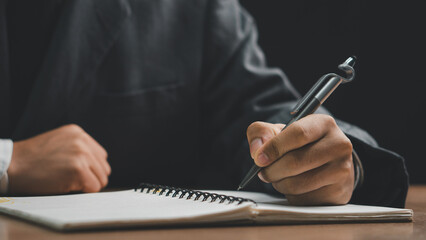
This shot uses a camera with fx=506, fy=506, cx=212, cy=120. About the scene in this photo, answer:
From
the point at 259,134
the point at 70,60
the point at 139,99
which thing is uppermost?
the point at 259,134

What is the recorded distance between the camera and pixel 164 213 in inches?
17.8

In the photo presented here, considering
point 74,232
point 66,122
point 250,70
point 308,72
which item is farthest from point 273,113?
point 74,232

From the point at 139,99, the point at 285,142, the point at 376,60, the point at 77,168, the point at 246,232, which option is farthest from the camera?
the point at 376,60

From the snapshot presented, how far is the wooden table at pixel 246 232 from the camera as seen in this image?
1.33ft

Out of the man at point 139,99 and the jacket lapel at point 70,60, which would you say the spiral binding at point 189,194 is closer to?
the man at point 139,99

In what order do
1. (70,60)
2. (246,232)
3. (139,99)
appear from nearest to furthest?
(246,232), (70,60), (139,99)

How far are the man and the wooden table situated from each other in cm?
25

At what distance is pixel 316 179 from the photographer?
602 mm

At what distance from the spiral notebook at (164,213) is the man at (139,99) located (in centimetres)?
22

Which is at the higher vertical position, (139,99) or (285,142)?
(285,142)

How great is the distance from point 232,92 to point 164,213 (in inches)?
28.4

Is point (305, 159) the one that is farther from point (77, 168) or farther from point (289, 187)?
point (77, 168)

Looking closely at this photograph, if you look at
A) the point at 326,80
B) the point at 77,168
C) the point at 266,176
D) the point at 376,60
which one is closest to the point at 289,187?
the point at 266,176

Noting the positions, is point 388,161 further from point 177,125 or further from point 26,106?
point 26,106
